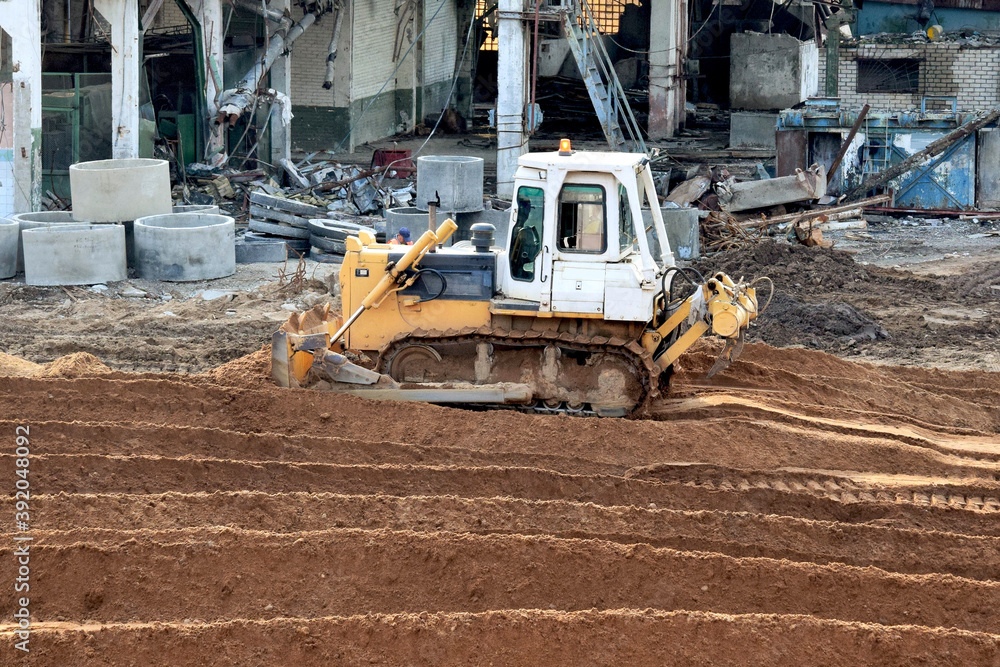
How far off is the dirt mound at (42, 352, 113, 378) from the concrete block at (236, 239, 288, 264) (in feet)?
20.7

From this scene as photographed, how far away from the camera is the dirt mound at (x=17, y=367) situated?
425 inches

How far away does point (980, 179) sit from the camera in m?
20.9

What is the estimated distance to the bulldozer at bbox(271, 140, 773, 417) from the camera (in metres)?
9.60

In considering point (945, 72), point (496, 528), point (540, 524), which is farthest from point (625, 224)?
point (945, 72)

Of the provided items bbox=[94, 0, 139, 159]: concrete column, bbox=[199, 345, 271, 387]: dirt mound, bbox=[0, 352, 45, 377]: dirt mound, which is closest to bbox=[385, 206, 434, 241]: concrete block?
bbox=[94, 0, 139, 159]: concrete column

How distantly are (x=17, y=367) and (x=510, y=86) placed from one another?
12223 millimetres

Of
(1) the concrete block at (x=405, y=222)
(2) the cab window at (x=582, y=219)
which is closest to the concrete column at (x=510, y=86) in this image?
(1) the concrete block at (x=405, y=222)

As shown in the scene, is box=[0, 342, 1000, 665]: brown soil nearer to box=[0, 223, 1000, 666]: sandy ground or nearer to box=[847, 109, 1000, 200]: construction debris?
box=[0, 223, 1000, 666]: sandy ground

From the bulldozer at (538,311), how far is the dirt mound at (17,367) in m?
2.38

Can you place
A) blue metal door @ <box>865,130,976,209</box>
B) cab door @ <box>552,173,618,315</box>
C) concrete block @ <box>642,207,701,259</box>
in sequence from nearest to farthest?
cab door @ <box>552,173,618,315</box>, concrete block @ <box>642,207,701,259</box>, blue metal door @ <box>865,130,976,209</box>

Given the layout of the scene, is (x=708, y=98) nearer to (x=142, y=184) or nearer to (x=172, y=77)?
(x=172, y=77)

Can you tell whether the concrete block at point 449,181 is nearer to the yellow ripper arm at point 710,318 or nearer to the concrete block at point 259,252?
the concrete block at point 259,252

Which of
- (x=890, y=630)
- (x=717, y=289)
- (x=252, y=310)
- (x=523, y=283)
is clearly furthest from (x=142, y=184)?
(x=890, y=630)

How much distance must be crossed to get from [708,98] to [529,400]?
24.3 meters
